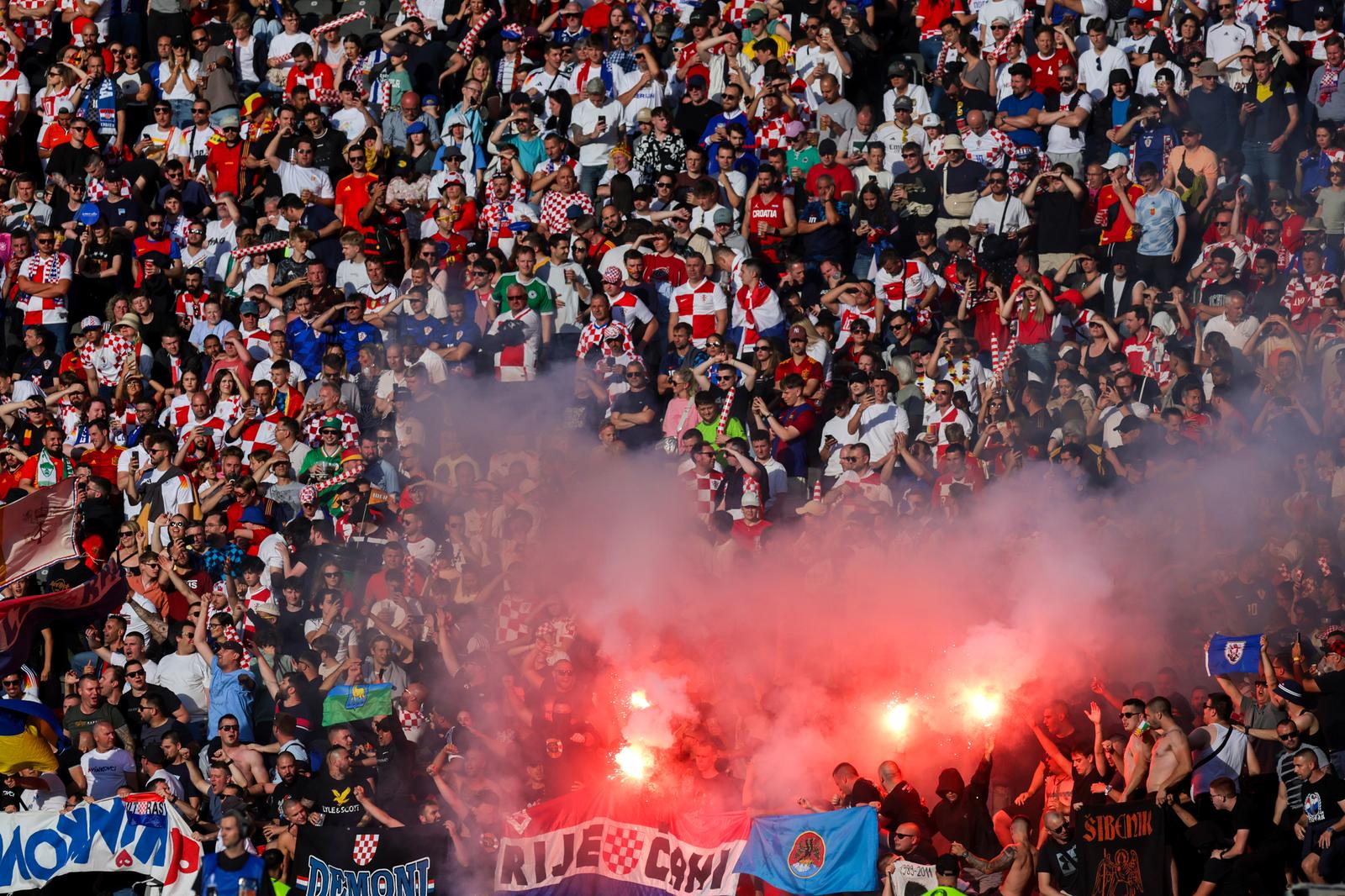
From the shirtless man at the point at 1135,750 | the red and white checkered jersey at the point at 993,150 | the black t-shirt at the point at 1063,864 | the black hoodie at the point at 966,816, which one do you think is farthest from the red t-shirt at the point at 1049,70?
the black t-shirt at the point at 1063,864

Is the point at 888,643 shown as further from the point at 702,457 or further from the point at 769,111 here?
the point at 769,111

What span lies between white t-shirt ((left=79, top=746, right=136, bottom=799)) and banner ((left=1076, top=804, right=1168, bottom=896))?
6572mm

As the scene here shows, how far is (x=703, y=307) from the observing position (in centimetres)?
1655

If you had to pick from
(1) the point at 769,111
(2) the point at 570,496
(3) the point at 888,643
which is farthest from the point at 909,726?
(1) the point at 769,111

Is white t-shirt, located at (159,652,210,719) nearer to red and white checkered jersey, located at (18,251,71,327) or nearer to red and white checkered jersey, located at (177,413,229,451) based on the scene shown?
red and white checkered jersey, located at (177,413,229,451)

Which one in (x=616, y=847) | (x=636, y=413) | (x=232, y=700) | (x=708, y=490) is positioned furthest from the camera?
(x=636, y=413)

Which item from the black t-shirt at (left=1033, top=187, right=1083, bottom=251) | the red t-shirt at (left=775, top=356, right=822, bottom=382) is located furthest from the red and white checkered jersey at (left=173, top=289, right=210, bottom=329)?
the black t-shirt at (left=1033, top=187, right=1083, bottom=251)

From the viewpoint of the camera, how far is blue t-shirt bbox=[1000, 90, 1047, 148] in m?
17.3

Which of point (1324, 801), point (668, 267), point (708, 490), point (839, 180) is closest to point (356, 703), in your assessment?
point (708, 490)

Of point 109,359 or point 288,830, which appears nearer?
point 288,830

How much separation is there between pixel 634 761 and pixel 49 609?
4.86 meters

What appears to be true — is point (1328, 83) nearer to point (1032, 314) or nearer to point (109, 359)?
point (1032, 314)

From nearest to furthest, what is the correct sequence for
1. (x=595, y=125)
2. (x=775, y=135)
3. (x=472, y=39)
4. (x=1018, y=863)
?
(x=1018, y=863), (x=775, y=135), (x=595, y=125), (x=472, y=39)

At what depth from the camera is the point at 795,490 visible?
15.5 metres
